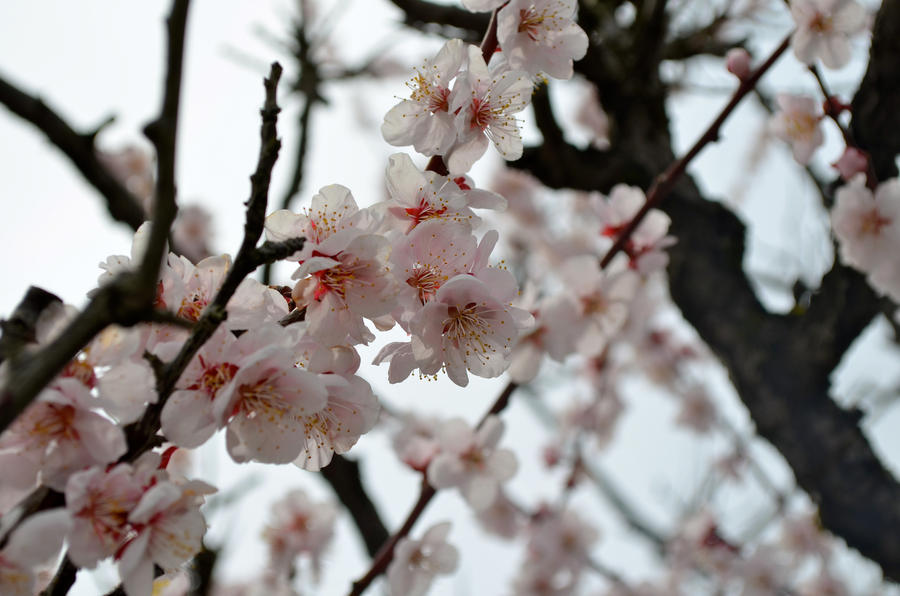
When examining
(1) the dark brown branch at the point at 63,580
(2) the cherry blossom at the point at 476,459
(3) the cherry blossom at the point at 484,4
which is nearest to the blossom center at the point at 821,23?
(3) the cherry blossom at the point at 484,4

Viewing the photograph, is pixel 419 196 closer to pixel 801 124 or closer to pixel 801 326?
pixel 801 124

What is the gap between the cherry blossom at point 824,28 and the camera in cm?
166

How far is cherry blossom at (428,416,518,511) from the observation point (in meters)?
1.68

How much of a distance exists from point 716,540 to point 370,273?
2.78 metres

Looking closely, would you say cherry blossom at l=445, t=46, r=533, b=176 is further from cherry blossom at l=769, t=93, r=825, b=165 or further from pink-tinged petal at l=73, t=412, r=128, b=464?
cherry blossom at l=769, t=93, r=825, b=165

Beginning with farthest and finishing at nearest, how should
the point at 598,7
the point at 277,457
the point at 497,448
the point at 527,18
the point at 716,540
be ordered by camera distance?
the point at 716,540
the point at 598,7
the point at 497,448
the point at 527,18
the point at 277,457

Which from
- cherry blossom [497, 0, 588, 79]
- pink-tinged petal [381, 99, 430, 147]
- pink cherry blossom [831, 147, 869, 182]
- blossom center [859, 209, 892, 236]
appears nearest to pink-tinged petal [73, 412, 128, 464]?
pink-tinged petal [381, 99, 430, 147]

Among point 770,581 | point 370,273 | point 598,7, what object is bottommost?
point 370,273

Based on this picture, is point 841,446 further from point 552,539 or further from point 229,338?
point 229,338

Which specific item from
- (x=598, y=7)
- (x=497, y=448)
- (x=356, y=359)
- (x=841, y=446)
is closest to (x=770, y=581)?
(x=841, y=446)

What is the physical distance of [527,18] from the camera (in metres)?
1.06

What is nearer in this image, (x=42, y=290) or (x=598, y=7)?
(x=42, y=290)

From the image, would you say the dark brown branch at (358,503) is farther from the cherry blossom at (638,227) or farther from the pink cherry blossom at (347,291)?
the pink cherry blossom at (347,291)

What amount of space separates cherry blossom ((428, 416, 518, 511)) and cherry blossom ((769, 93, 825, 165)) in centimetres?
112
